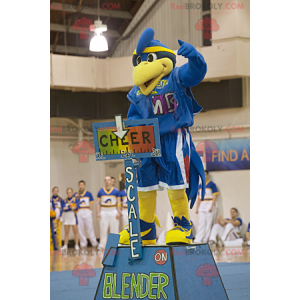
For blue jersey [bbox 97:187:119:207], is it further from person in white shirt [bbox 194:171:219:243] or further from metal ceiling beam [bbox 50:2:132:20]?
metal ceiling beam [bbox 50:2:132:20]

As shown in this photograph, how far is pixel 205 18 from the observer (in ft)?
25.2

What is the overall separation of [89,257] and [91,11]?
469 cm

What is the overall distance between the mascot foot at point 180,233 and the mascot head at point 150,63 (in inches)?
39.5

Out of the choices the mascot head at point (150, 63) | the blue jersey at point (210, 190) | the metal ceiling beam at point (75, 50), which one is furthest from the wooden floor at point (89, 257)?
the metal ceiling beam at point (75, 50)

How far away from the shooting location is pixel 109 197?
8.09 m

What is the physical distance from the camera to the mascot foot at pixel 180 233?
9.50ft

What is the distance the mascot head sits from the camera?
9.64 ft

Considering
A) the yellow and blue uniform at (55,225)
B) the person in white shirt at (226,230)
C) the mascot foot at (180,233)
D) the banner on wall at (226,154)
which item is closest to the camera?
the mascot foot at (180,233)

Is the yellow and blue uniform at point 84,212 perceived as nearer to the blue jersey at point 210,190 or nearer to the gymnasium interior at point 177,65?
the gymnasium interior at point 177,65

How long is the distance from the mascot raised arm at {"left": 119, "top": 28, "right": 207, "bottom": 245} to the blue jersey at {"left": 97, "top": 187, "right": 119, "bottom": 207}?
16.6 feet

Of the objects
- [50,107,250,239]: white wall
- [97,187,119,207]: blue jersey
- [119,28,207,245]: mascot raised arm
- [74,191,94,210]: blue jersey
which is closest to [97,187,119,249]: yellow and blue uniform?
[97,187,119,207]: blue jersey

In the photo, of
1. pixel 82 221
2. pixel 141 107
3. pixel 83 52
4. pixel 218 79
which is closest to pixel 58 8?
pixel 83 52

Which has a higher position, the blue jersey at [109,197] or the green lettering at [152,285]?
the green lettering at [152,285]

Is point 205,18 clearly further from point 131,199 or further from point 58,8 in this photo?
point 131,199
